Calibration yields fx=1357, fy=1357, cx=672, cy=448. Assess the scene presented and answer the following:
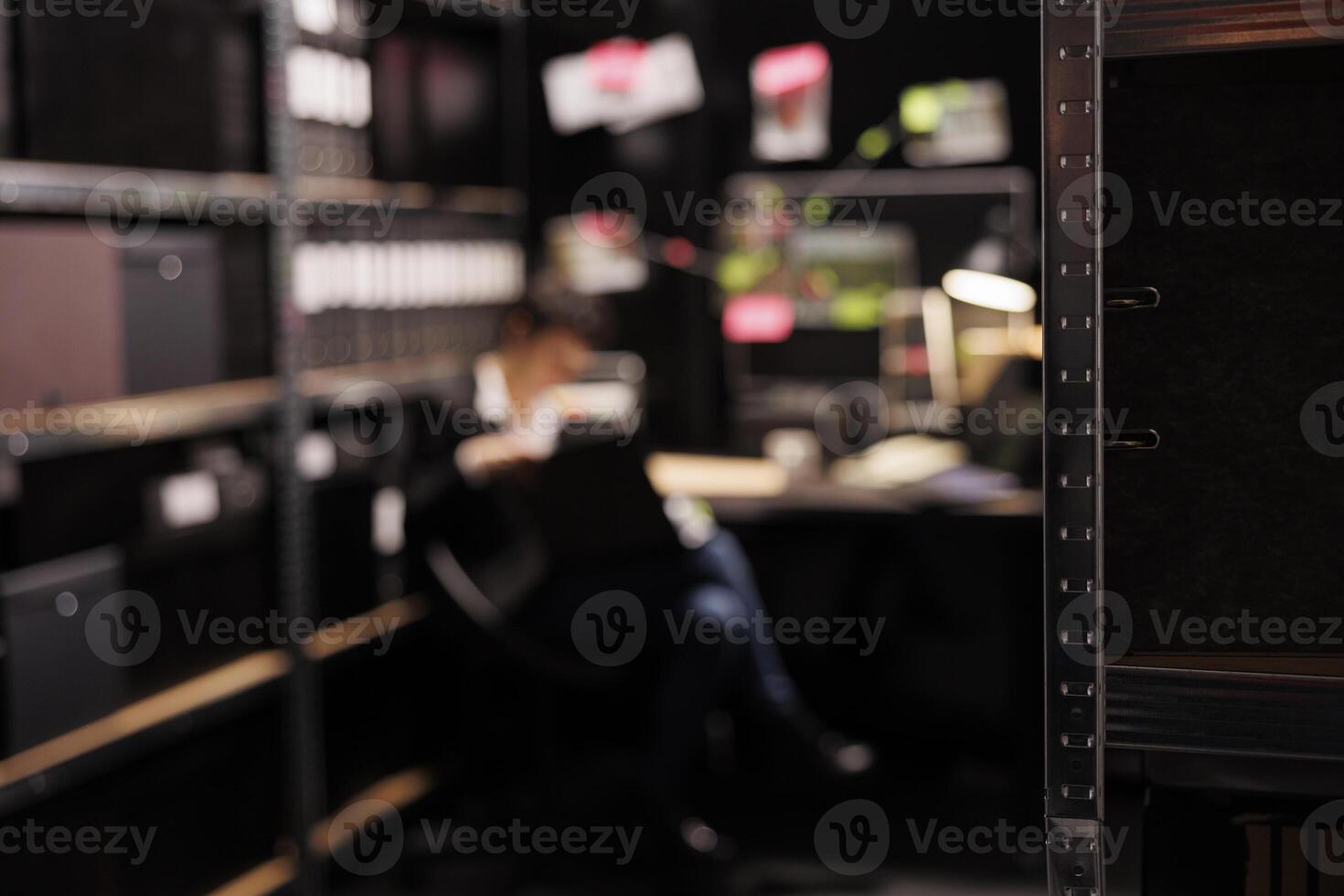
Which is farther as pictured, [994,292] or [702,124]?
[702,124]

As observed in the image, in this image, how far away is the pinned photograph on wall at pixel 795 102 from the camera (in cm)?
409

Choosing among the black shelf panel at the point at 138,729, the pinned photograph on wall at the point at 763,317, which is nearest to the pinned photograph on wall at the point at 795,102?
the pinned photograph on wall at the point at 763,317

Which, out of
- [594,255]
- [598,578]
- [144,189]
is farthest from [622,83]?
[144,189]

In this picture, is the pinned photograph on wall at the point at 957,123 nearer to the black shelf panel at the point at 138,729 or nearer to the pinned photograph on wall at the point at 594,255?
the pinned photograph on wall at the point at 594,255

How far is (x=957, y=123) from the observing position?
3.94 metres

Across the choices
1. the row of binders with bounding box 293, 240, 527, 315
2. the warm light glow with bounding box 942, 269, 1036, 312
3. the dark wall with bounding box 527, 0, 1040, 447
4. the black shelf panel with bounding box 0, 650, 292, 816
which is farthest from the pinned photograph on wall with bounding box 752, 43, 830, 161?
the black shelf panel with bounding box 0, 650, 292, 816

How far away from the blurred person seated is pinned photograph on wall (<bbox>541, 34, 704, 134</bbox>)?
3.55ft

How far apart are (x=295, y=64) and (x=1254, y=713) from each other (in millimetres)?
2498

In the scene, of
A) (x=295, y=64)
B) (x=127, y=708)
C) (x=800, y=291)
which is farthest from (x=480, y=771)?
(x=295, y=64)

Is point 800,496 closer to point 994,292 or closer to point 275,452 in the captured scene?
point 994,292

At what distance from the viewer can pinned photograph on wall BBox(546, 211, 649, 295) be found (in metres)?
4.27

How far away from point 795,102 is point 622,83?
1.83 feet

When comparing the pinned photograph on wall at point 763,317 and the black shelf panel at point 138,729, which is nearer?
the black shelf panel at point 138,729

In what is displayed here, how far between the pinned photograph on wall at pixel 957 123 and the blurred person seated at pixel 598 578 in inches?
49.4
